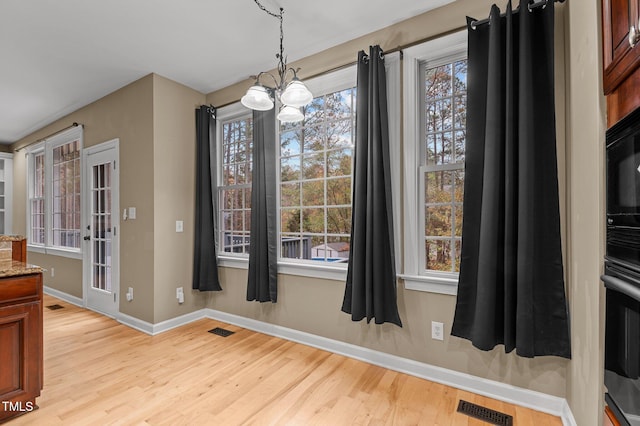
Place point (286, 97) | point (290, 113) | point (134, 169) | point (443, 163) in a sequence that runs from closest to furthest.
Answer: point (286, 97)
point (290, 113)
point (443, 163)
point (134, 169)

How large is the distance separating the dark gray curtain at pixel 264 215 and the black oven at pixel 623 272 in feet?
8.02

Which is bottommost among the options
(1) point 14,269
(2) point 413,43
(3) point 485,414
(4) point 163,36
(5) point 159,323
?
(3) point 485,414

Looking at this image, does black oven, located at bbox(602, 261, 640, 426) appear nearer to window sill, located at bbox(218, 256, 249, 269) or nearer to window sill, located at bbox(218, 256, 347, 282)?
window sill, located at bbox(218, 256, 347, 282)

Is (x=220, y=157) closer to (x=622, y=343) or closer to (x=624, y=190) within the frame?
(x=624, y=190)

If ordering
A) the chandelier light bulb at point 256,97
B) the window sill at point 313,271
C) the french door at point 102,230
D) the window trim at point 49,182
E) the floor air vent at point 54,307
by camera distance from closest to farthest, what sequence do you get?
the chandelier light bulb at point 256,97, the window sill at point 313,271, the french door at point 102,230, the floor air vent at point 54,307, the window trim at point 49,182

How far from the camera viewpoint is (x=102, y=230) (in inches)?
154

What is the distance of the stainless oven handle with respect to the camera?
3.15 ft

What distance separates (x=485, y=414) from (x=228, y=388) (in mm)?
1701

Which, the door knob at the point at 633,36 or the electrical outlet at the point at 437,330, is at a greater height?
the door knob at the point at 633,36

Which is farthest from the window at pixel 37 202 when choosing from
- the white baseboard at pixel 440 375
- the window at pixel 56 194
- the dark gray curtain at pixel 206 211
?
the white baseboard at pixel 440 375

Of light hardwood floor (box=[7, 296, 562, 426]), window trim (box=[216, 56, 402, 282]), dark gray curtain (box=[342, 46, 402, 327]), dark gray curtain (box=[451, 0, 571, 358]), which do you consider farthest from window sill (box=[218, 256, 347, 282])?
dark gray curtain (box=[451, 0, 571, 358])

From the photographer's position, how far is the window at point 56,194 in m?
4.43

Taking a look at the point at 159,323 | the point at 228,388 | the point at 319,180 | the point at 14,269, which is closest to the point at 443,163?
the point at 319,180

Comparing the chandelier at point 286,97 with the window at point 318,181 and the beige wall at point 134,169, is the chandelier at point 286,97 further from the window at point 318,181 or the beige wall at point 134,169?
the beige wall at point 134,169
